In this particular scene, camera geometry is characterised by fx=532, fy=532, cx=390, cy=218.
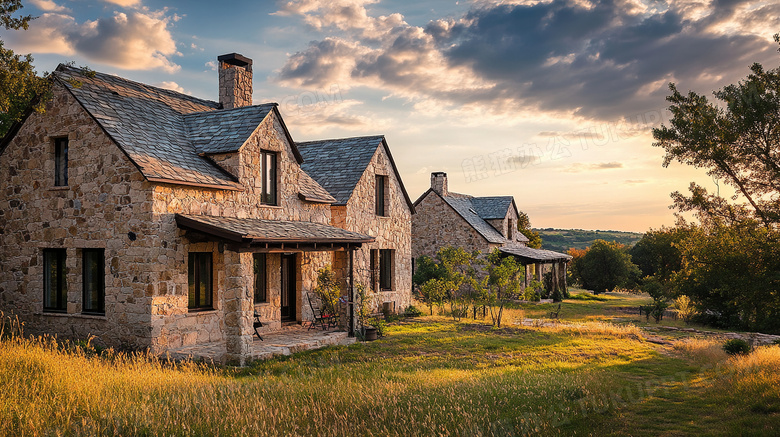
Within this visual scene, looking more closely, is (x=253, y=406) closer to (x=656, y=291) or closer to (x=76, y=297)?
(x=76, y=297)

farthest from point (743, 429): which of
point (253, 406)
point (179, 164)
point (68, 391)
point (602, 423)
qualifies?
point (179, 164)

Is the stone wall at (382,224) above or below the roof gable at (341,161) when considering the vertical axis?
below

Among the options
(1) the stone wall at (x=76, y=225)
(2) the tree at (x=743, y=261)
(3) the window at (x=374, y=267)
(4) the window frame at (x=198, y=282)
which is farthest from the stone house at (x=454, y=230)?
(1) the stone wall at (x=76, y=225)

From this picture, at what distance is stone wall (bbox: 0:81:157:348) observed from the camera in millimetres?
13078

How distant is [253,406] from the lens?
7.79 meters

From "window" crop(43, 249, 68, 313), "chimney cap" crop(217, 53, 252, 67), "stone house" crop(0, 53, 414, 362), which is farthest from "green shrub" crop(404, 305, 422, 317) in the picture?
"window" crop(43, 249, 68, 313)

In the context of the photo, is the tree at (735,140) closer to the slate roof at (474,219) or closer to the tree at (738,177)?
the tree at (738,177)

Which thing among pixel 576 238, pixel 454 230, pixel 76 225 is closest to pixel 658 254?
pixel 454 230

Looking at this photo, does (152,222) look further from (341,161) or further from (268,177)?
(341,161)

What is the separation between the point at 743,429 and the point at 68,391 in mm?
10277

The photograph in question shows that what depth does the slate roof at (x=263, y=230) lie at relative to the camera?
41.6ft

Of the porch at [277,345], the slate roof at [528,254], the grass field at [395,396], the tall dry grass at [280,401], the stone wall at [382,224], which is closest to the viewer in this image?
the tall dry grass at [280,401]

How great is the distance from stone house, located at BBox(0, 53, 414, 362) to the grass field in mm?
2035

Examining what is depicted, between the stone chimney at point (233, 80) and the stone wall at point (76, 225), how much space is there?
689 centimetres
